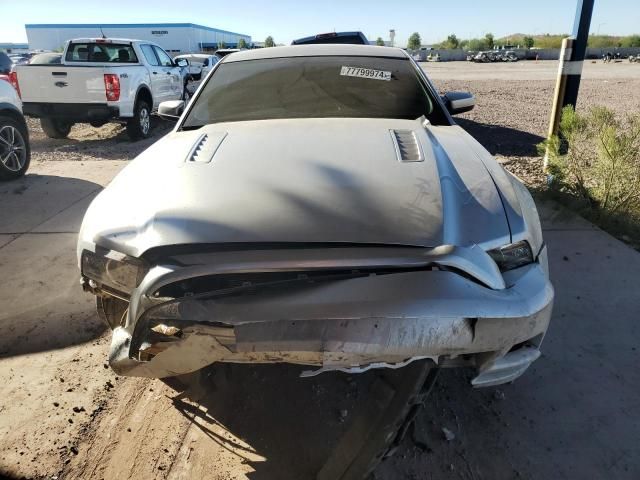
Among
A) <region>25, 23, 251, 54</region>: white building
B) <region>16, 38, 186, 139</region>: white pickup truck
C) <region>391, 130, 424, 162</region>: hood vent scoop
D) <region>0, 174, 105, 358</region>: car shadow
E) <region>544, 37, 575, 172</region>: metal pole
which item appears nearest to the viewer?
<region>391, 130, 424, 162</region>: hood vent scoop

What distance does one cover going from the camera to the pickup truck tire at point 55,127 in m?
9.75

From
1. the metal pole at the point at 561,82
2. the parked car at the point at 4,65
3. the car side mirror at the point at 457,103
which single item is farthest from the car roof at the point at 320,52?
the parked car at the point at 4,65

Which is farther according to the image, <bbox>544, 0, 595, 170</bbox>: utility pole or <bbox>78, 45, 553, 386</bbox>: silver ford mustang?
<bbox>544, 0, 595, 170</bbox>: utility pole

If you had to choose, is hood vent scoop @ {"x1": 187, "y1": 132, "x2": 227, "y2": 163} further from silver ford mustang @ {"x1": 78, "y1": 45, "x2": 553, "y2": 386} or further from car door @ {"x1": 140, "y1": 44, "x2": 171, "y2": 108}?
car door @ {"x1": 140, "y1": 44, "x2": 171, "y2": 108}

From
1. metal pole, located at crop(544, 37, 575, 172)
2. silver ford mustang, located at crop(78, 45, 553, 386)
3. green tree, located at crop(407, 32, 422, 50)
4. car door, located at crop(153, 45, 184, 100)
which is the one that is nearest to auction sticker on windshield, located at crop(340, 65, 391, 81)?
silver ford mustang, located at crop(78, 45, 553, 386)

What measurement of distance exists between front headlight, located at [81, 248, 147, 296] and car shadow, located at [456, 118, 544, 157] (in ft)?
23.0

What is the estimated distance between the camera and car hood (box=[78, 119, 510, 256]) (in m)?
1.90

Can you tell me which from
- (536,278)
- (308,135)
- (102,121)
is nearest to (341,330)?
(536,278)

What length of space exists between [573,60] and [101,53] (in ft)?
28.5

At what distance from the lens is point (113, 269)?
2072 mm

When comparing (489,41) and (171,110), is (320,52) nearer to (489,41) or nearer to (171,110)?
(171,110)

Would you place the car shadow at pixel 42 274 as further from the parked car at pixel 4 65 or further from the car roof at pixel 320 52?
the parked car at pixel 4 65

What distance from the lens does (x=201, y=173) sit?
237 cm

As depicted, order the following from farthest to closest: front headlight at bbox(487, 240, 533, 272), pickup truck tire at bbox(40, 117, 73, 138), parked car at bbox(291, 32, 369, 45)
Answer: pickup truck tire at bbox(40, 117, 73, 138), parked car at bbox(291, 32, 369, 45), front headlight at bbox(487, 240, 533, 272)
